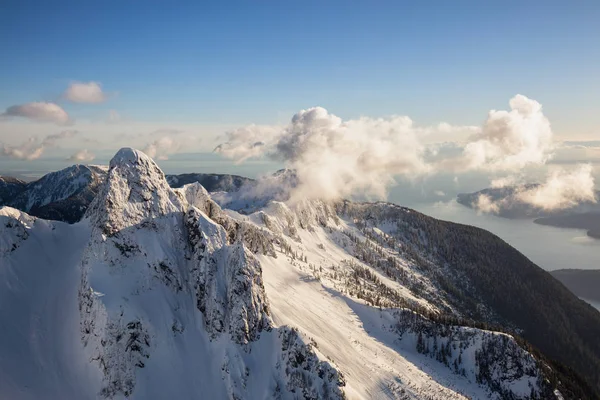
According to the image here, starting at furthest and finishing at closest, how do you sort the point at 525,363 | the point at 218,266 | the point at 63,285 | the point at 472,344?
the point at 472,344
the point at 525,363
the point at 218,266
the point at 63,285

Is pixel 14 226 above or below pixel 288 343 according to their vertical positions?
above

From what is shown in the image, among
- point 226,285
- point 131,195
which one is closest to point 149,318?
point 226,285

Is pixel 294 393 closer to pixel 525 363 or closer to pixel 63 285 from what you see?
pixel 63 285

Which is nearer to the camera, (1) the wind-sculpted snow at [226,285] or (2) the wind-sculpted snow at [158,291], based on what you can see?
(2) the wind-sculpted snow at [158,291]

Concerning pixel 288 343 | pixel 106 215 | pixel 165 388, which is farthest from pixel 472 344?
pixel 106 215

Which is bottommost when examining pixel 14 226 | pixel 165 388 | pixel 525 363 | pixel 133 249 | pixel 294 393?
pixel 525 363

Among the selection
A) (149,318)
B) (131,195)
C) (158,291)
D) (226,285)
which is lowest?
(149,318)

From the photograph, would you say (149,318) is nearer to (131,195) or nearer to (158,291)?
(158,291)

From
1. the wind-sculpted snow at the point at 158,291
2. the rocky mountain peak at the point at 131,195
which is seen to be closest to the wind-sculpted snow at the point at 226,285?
the wind-sculpted snow at the point at 158,291

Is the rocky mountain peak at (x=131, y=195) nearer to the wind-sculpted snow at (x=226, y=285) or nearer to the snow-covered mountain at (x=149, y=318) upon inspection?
the snow-covered mountain at (x=149, y=318)

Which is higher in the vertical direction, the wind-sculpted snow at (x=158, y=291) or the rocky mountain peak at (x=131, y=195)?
the rocky mountain peak at (x=131, y=195)

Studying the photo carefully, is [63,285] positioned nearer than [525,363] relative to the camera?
Yes
